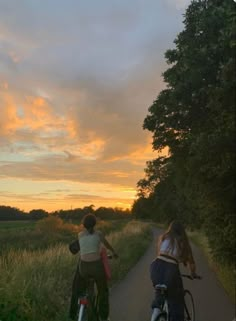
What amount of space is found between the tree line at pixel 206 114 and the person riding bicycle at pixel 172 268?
328cm

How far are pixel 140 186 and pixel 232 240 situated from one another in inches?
2228

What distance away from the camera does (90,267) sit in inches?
371

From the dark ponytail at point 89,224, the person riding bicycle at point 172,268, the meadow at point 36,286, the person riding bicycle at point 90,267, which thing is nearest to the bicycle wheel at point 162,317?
the person riding bicycle at point 172,268

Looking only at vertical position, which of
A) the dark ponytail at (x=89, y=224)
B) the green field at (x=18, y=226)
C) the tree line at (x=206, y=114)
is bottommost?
the dark ponytail at (x=89, y=224)

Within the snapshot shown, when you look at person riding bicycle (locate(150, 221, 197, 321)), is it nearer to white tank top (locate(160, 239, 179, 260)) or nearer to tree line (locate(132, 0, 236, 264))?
white tank top (locate(160, 239, 179, 260))

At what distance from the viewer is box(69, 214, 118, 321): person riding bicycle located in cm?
943

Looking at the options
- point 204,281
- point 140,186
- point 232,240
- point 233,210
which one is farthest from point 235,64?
point 140,186

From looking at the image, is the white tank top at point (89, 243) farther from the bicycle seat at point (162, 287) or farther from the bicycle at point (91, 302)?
Answer: the bicycle seat at point (162, 287)

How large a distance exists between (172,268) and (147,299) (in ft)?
19.9

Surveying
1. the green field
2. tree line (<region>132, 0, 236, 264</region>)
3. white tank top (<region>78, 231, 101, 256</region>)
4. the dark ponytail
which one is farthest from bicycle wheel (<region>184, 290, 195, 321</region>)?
the green field

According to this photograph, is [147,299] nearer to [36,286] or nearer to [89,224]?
[36,286]

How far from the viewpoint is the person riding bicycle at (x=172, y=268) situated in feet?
27.3

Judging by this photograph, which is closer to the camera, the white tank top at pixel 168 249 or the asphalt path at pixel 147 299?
the white tank top at pixel 168 249

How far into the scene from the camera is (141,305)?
521 inches
